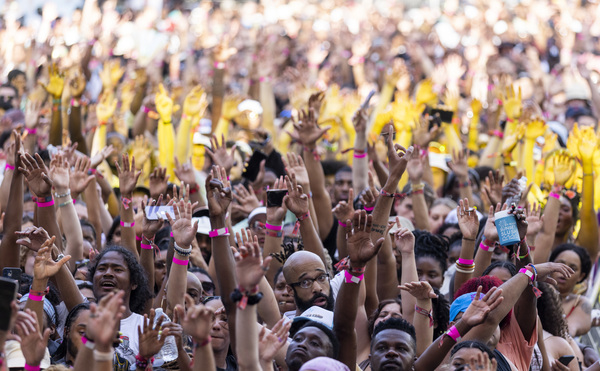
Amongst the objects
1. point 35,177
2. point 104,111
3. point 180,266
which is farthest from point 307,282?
point 104,111

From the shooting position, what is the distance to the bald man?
15.3ft

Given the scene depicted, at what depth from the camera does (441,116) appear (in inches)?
348

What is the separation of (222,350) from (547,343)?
2.14m

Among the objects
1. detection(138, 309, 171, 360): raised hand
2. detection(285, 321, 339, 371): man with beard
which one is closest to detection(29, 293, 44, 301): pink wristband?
detection(138, 309, 171, 360): raised hand

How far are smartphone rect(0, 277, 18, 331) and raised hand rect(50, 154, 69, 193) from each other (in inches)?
89.6

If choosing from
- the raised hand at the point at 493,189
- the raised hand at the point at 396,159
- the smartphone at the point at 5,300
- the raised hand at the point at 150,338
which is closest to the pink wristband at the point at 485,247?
the raised hand at the point at 396,159

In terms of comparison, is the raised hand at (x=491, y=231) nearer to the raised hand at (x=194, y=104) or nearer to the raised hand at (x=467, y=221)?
the raised hand at (x=467, y=221)

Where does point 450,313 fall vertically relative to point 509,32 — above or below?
above

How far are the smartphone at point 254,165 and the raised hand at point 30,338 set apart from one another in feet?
12.0

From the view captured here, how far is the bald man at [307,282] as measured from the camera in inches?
184

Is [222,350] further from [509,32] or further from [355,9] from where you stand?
[355,9]

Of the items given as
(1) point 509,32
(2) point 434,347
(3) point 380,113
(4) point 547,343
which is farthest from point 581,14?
(2) point 434,347

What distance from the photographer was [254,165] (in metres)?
7.18

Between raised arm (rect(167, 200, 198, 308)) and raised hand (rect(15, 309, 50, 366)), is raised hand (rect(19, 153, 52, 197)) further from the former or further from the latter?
raised hand (rect(15, 309, 50, 366))
